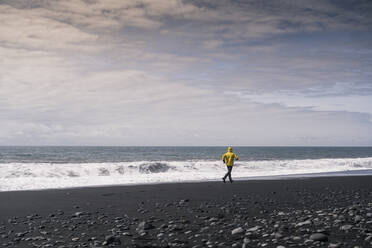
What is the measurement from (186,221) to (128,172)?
23598 millimetres

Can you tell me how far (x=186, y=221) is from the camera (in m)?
7.94

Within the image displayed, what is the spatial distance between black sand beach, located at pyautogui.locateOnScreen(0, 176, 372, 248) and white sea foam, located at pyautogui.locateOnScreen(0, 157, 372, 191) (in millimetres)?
7084

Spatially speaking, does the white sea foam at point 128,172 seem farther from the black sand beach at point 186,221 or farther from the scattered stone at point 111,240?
the scattered stone at point 111,240

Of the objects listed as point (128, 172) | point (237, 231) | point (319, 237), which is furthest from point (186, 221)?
point (128, 172)

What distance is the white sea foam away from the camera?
1978 centimetres

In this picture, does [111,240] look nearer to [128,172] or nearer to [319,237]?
[319,237]

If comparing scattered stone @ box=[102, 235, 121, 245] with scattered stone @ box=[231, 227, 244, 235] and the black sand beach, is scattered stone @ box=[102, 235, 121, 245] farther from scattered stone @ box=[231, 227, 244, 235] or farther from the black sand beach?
scattered stone @ box=[231, 227, 244, 235]

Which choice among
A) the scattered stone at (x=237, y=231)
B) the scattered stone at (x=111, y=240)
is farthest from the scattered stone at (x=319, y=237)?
the scattered stone at (x=111, y=240)

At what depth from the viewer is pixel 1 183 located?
1827 cm

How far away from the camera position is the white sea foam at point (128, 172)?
1978 cm

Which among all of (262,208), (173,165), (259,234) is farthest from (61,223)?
(173,165)

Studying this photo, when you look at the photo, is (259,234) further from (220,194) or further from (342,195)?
(342,195)

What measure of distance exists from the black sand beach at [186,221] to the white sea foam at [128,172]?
23.2ft

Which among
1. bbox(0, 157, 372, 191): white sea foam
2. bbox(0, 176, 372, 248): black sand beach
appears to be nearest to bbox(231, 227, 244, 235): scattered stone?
bbox(0, 176, 372, 248): black sand beach
